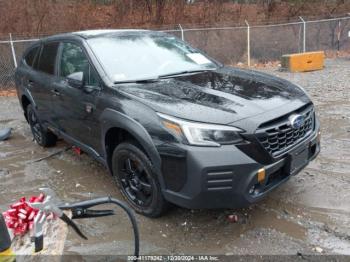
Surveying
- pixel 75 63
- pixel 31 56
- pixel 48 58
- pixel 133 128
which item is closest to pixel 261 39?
pixel 31 56

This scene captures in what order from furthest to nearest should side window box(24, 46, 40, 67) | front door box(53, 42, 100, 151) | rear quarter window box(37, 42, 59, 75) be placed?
side window box(24, 46, 40, 67) < rear quarter window box(37, 42, 59, 75) < front door box(53, 42, 100, 151)

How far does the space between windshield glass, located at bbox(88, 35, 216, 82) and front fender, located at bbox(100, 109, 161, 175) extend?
1.38 feet

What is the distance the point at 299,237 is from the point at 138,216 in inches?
58.4

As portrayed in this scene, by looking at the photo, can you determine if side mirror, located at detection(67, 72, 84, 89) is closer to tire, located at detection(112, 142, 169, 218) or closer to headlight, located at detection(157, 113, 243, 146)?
tire, located at detection(112, 142, 169, 218)

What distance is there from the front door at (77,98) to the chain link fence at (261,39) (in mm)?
9232

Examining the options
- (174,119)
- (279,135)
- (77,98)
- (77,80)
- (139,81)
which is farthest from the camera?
(77,98)

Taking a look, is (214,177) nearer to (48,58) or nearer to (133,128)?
(133,128)

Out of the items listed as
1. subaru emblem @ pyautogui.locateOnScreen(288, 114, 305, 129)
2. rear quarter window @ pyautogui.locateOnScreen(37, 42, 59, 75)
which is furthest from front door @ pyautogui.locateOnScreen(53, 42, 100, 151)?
subaru emblem @ pyautogui.locateOnScreen(288, 114, 305, 129)

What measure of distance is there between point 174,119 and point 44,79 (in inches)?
107

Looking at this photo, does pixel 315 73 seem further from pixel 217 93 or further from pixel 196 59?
pixel 217 93

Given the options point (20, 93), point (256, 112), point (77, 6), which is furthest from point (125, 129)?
point (77, 6)

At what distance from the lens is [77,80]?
3.88 metres

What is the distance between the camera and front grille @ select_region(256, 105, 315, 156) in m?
2.90

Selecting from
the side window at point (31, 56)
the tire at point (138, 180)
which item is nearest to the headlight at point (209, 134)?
the tire at point (138, 180)
